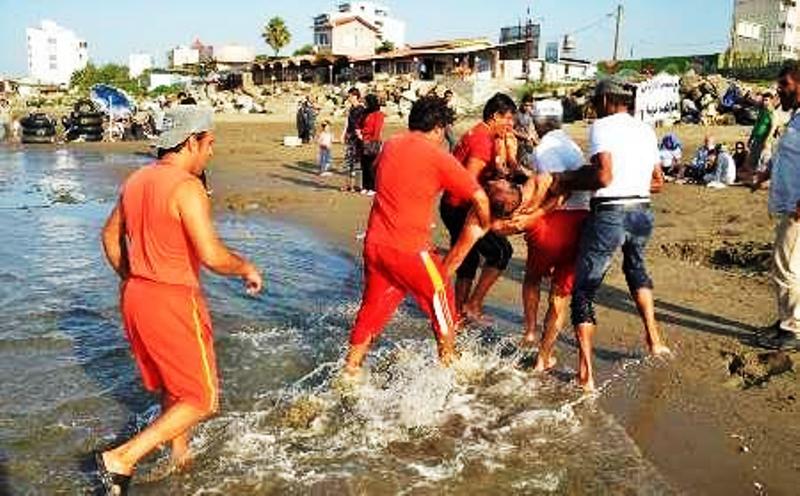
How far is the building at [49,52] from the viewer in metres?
189

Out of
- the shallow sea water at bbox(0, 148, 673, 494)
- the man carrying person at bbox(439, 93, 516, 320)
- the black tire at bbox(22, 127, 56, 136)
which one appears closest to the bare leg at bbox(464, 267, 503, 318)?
the man carrying person at bbox(439, 93, 516, 320)

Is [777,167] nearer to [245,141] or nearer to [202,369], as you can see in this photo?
[202,369]

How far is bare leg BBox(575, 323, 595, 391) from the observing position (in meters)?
5.20

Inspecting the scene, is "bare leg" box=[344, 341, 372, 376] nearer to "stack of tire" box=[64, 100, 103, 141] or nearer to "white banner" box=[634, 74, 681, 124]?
"white banner" box=[634, 74, 681, 124]

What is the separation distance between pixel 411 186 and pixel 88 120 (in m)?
27.8

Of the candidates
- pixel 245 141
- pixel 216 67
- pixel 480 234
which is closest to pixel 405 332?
pixel 480 234

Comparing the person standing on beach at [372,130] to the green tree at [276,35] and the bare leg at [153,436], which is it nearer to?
the bare leg at [153,436]

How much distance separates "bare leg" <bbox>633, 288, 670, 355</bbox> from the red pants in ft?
5.17

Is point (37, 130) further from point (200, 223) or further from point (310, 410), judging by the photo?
point (200, 223)

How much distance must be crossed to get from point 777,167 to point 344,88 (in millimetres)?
47184

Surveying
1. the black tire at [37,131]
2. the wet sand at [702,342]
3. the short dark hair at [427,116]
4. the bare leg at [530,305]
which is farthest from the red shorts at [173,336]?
the black tire at [37,131]

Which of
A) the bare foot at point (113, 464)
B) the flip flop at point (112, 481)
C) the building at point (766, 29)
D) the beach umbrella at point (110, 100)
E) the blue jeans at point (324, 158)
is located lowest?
the flip flop at point (112, 481)

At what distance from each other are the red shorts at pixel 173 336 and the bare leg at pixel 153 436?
0.05m

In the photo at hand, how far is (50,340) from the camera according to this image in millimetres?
6355
